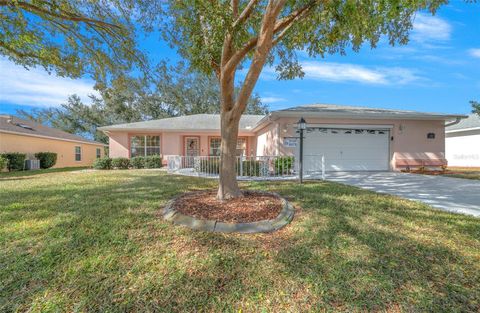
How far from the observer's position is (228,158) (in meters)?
5.05

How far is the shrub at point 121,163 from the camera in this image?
14992 millimetres

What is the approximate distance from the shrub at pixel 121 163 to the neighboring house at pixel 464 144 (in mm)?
24558

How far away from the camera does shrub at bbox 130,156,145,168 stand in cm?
1516

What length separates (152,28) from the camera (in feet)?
23.9

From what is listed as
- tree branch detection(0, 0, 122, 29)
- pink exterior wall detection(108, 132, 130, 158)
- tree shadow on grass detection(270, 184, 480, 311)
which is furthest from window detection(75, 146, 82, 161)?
tree shadow on grass detection(270, 184, 480, 311)

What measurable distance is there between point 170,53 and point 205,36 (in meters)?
2.97

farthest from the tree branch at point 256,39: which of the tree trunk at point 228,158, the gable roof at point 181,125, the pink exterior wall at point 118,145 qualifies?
the pink exterior wall at point 118,145

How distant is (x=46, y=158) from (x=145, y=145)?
24.9 ft

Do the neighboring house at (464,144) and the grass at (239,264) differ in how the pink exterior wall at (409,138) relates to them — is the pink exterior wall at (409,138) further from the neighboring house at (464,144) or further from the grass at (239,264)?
the neighboring house at (464,144)

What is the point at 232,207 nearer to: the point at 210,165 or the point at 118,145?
the point at 210,165

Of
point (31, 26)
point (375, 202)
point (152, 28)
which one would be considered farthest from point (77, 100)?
point (375, 202)

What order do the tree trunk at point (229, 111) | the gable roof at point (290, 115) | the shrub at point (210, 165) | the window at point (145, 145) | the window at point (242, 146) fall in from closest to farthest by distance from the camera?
the tree trunk at point (229, 111)
the shrub at point (210, 165)
the gable roof at point (290, 115)
the window at point (145, 145)
the window at point (242, 146)

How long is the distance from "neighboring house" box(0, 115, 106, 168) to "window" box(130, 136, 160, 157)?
717 cm

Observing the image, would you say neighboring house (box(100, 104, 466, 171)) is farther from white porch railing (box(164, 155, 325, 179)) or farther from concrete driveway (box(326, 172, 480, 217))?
concrete driveway (box(326, 172, 480, 217))
